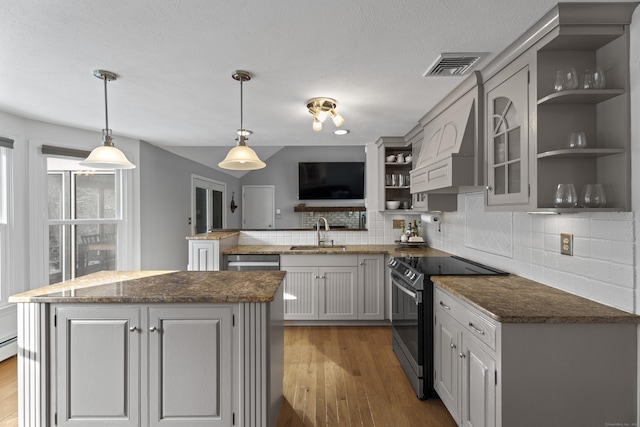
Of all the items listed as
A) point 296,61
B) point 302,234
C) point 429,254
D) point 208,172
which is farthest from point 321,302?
point 208,172

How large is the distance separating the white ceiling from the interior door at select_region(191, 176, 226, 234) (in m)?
2.72

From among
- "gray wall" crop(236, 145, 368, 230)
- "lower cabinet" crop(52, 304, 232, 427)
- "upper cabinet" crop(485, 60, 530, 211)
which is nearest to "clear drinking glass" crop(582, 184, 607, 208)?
"upper cabinet" crop(485, 60, 530, 211)

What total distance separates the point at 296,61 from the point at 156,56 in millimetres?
802

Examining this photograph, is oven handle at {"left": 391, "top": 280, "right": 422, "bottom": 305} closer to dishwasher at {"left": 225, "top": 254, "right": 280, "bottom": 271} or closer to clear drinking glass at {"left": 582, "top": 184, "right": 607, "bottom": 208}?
clear drinking glass at {"left": 582, "top": 184, "right": 607, "bottom": 208}

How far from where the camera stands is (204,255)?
3.58 metres

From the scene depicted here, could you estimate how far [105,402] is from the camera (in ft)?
5.53

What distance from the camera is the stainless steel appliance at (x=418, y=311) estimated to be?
226 centimetres

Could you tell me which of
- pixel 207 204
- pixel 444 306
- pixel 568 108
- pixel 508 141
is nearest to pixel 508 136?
pixel 508 141

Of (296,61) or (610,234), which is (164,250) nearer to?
(296,61)

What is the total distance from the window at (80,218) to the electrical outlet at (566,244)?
13.6 feet

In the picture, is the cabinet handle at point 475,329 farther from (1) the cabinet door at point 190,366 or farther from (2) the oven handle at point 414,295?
(1) the cabinet door at point 190,366

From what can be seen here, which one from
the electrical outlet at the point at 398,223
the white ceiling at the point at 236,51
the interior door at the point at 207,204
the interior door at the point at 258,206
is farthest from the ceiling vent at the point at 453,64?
the interior door at the point at 258,206

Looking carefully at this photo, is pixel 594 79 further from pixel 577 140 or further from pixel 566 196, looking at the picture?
pixel 566 196

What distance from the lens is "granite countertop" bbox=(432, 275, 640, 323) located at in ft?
4.59
